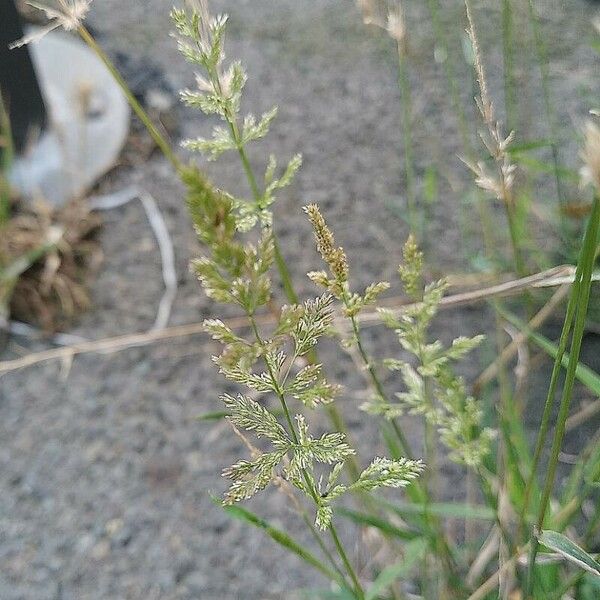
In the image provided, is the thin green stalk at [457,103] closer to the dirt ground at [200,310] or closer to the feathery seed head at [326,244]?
the dirt ground at [200,310]

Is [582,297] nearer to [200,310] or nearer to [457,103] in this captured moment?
[457,103]

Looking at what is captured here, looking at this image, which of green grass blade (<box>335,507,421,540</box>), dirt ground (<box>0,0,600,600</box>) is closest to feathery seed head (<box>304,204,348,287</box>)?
green grass blade (<box>335,507,421,540</box>)

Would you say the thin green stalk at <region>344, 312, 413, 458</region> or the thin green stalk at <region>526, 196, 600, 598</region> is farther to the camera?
the thin green stalk at <region>344, 312, 413, 458</region>

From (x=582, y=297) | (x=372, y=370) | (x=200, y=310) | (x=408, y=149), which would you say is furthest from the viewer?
(x=200, y=310)

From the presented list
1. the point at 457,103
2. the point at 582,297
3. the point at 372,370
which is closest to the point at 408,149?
the point at 457,103

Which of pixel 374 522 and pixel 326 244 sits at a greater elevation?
pixel 326 244

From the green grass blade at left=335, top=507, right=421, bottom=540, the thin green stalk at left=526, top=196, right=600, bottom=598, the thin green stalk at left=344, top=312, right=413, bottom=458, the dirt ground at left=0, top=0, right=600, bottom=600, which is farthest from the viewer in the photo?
the dirt ground at left=0, top=0, right=600, bottom=600

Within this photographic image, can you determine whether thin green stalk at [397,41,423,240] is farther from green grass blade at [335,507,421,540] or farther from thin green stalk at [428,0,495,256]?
green grass blade at [335,507,421,540]

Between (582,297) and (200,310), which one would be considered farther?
(200,310)

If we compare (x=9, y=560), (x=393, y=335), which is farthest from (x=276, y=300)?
(x=9, y=560)
